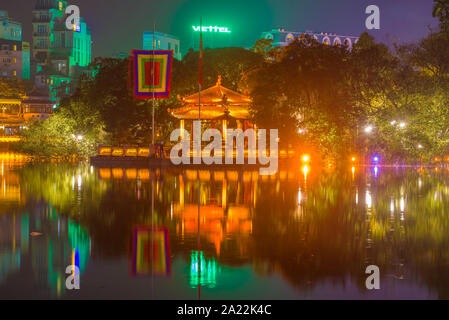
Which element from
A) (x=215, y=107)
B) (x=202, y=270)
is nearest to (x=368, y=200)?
(x=202, y=270)

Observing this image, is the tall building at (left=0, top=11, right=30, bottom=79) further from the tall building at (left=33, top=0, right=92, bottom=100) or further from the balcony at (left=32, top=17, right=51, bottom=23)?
the balcony at (left=32, top=17, right=51, bottom=23)

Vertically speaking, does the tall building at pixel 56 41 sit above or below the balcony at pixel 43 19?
below

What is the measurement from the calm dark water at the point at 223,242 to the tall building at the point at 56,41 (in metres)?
168

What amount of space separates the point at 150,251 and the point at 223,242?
68.0 inches

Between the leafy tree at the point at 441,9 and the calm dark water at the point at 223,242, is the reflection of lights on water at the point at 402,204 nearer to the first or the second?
the calm dark water at the point at 223,242

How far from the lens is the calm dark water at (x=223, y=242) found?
9930 millimetres

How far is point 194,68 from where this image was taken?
65.8 m

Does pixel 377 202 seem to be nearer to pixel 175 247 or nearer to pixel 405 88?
pixel 175 247

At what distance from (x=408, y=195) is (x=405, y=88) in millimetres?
19227

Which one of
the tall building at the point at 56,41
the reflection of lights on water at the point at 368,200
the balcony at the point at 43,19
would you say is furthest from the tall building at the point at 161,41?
the reflection of lights on water at the point at 368,200

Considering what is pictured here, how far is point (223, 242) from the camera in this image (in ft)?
44.8

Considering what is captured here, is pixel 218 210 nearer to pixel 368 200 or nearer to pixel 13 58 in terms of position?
pixel 368 200

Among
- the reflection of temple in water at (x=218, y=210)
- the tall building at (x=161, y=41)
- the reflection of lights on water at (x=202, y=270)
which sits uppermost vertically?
the tall building at (x=161, y=41)
